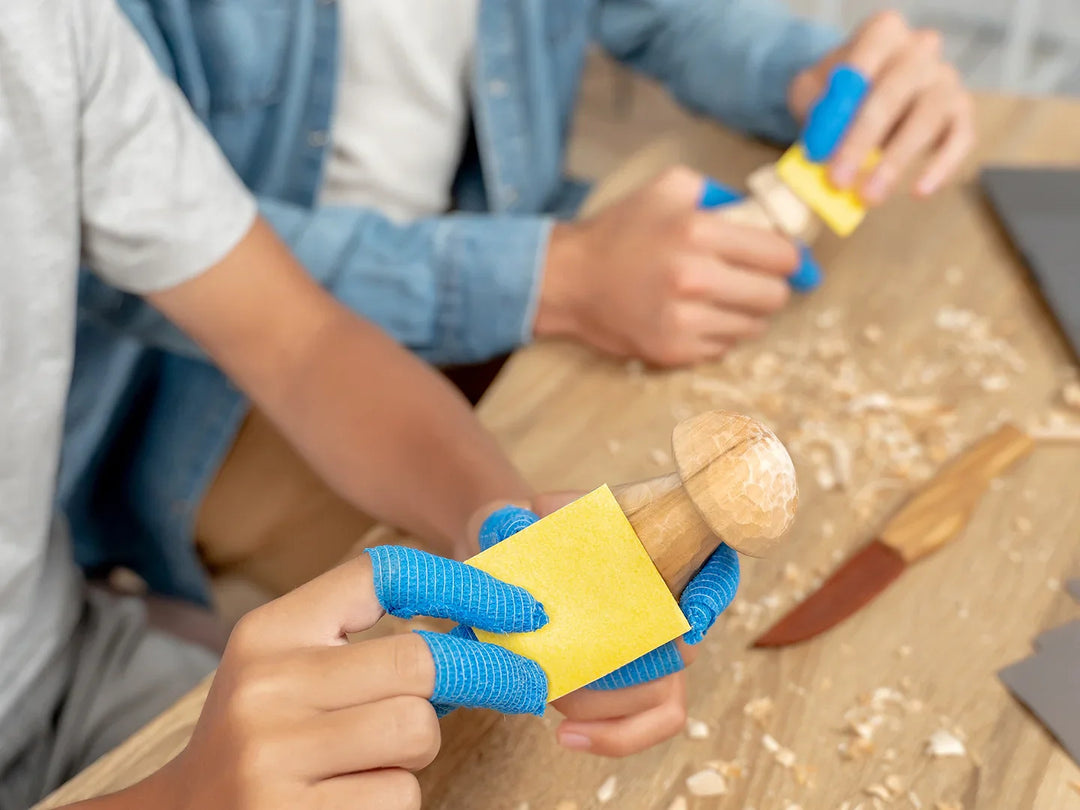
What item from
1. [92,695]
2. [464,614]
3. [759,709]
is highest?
[464,614]

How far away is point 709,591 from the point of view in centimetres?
41

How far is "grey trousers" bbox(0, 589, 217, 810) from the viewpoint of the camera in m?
0.67

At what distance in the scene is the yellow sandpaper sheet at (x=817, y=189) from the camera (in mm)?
813

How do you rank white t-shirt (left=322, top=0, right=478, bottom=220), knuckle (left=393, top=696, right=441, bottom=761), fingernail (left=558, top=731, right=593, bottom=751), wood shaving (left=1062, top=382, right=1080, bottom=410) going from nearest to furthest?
knuckle (left=393, top=696, right=441, bottom=761) → fingernail (left=558, top=731, right=593, bottom=751) → wood shaving (left=1062, top=382, right=1080, bottom=410) → white t-shirt (left=322, top=0, right=478, bottom=220)

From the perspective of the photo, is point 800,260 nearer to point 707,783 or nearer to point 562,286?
point 562,286

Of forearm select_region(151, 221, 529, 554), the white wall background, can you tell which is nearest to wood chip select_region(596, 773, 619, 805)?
forearm select_region(151, 221, 529, 554)

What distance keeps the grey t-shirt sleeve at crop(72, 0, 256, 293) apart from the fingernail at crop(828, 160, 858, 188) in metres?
0.45

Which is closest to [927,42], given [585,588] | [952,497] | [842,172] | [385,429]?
[842,172]

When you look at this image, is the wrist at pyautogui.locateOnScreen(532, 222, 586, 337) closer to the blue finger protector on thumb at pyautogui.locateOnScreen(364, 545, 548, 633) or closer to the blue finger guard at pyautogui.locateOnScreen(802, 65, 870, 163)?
the blue finger guard at pyautogui.locateOnScreen(802, 65, 870, 163)

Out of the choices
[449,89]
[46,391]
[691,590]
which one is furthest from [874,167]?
[46,391]

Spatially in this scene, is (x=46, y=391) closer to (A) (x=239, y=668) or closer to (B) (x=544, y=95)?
(A) (x=239, y=668)

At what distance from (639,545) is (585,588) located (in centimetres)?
3

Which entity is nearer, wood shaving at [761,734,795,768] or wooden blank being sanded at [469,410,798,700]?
wooden blank being sanded at [469,410,798,700]

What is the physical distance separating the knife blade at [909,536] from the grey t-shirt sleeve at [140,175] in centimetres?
44
